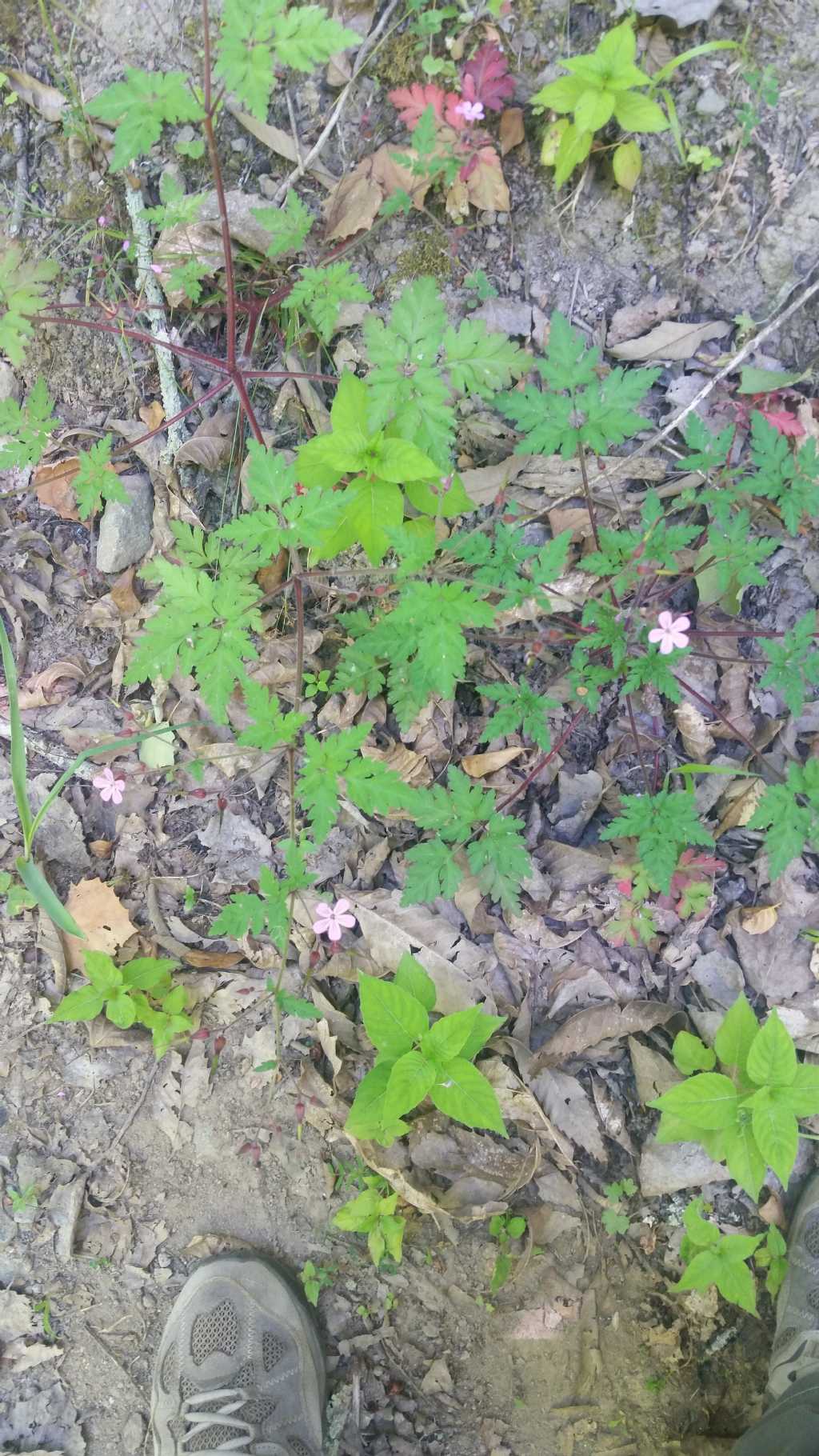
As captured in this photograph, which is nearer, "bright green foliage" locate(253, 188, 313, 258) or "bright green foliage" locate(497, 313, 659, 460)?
"bright green foliage" locate(497, 313, 659, 460)

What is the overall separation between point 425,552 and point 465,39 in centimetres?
204

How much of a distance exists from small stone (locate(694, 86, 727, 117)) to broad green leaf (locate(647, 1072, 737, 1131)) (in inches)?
128

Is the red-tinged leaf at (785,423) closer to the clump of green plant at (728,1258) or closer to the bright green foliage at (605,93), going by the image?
the bright green foliage at (605,93)

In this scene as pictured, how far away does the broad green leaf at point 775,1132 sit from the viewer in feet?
8.73

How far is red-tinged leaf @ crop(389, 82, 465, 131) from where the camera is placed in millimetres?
3084

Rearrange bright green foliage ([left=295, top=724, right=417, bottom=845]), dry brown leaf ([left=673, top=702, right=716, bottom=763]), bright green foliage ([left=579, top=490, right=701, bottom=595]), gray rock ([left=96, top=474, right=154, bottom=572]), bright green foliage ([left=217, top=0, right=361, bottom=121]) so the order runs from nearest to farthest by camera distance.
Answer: bright green foliage ([left=217, top=0, right=361, bottom=121]), bright green foliage ([left=295, top=724, right=417, bottom=845]), bright green foliage ([left=579, top=490, right=701, bottom=595]), dry brown leaf ([left=673, top=702, right=716, bottom=763]), gray rock ([left=96, top=474, right=154, bottom=572])

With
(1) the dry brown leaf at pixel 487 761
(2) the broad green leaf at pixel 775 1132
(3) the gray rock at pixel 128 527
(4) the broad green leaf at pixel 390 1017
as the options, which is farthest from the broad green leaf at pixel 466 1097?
(3) the gray rock at pixel 128 527

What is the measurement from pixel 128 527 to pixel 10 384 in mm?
817

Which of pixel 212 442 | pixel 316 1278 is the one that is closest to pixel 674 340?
pixel 212 442

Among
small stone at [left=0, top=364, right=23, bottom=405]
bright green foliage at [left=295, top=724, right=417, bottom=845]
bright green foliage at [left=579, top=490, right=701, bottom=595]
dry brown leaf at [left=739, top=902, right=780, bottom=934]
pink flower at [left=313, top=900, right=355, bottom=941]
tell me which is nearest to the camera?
bright green foliage at [left=295, top=724, right=417, bottom=845]

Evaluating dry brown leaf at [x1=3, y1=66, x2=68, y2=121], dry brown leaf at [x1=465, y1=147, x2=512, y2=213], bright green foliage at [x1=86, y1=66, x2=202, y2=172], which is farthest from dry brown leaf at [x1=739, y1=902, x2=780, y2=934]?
dry brown leaf at [x1=3, y1=66, x2=68, y2=121]

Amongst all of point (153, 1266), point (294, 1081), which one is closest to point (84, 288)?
point (294, 1081)

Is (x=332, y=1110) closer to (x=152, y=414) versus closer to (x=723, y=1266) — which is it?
(x=723, y=1266)

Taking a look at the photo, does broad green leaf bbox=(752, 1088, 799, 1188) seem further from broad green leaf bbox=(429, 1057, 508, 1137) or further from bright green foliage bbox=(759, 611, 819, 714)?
bright green foliage bbox=(759, 611, 819, 714)
